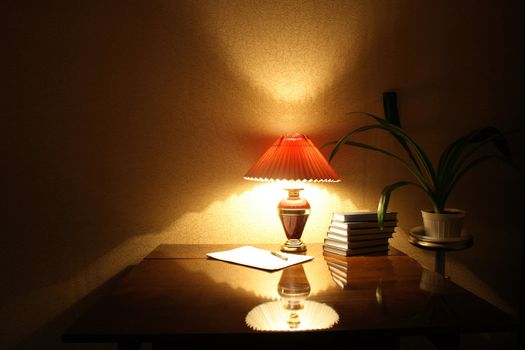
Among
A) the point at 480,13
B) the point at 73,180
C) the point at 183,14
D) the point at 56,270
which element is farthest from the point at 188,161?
the point at 480,13

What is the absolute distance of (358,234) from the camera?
1502mm

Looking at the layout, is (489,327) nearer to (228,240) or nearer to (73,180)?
(228,240)

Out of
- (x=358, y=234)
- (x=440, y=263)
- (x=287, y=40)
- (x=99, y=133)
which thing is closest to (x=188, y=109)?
(x=99, y=133)

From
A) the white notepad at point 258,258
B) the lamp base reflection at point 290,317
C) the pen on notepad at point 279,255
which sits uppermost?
the pen on notepad at point 279,255

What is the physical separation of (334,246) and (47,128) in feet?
3.89

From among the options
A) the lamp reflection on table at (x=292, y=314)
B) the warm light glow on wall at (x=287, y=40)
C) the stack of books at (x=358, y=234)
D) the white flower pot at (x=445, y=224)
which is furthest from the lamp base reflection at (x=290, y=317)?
the warm light glow on wall at (x=287, y=40)

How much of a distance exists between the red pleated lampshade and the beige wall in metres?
0.22

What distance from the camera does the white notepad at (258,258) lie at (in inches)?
53.6

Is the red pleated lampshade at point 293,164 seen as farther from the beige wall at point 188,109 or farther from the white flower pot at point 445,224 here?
the white flower pot at point 445,224

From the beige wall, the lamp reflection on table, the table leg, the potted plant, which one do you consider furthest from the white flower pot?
the lamp reflection on table

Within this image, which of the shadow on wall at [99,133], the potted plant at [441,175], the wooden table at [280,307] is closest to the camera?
the wooden table at [280,307]

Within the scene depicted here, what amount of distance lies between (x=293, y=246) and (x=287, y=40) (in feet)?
2.66

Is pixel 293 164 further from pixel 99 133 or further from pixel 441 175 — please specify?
pixel 99 133

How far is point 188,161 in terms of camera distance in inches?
68.0
